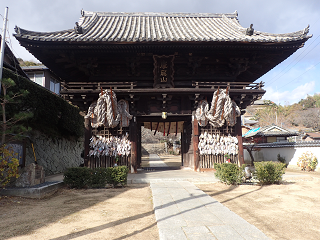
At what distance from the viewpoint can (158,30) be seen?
11.4 metres

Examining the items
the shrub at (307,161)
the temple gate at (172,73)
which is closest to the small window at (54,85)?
the temple gate at (172,73)

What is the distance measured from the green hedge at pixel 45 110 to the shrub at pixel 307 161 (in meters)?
16.9

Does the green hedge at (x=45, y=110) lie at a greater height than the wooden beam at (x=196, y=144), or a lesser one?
greater

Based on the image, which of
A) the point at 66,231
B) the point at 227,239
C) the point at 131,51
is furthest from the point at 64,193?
the point at 131,51

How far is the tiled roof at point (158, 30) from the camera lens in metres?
8.83

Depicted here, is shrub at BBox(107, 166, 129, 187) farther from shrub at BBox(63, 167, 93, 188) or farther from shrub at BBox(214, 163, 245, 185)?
shrub at BBox(214, 163, 245, 185)

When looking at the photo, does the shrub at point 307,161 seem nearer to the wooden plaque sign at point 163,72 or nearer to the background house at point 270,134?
the background house at point 270,134

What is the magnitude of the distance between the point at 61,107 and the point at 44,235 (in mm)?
11625

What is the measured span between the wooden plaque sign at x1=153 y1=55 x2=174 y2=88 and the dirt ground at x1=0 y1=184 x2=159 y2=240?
5.56 metres

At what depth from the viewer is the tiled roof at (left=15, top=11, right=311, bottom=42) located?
883cm

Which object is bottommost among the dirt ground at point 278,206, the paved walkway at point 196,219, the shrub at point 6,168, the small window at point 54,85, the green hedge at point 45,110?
the dirt ground at point 278,206

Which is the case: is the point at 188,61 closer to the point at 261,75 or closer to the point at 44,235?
the point at 261,75

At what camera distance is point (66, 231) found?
12.2ft

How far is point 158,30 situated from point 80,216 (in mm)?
10277
